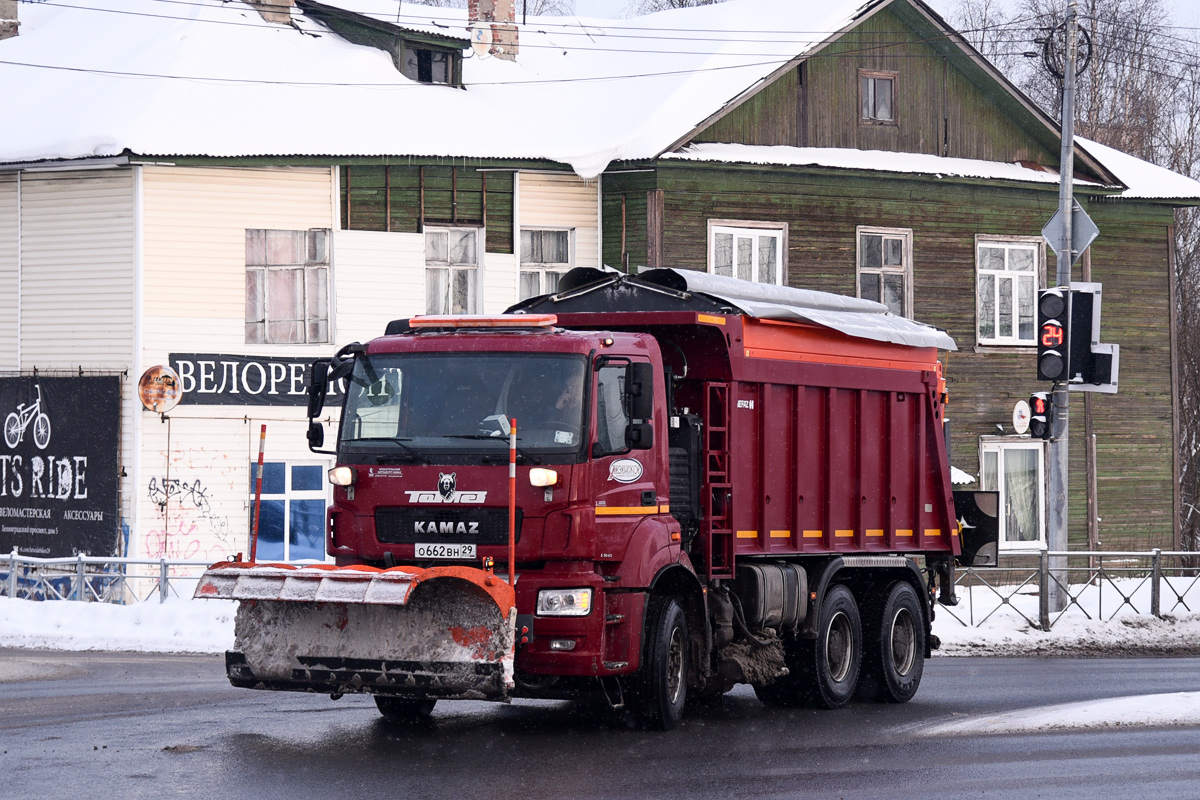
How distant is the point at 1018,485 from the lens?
30766 millimetres

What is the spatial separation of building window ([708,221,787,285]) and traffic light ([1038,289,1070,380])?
7473 mm

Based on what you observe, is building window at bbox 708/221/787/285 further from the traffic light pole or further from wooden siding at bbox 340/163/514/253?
the traffic light pole

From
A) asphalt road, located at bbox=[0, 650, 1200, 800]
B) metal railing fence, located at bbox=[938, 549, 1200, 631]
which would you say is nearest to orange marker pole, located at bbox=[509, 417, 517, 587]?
asphalt road, located at bbox=[0, 650, 1200, 800]

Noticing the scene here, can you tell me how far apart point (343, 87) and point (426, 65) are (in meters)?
2.42

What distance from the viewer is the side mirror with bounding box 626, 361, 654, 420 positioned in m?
11.4

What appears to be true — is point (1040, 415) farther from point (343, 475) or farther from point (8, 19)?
point (8, 19)

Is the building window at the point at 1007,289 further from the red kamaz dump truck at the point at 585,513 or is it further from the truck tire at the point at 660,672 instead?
the truck tire at the point at 660,672

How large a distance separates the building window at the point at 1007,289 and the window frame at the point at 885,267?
1467 mm

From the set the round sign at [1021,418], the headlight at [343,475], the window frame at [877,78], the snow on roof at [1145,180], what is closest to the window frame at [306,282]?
the window frame at [877,78]

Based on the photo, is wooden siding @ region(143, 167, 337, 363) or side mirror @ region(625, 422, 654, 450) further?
wooden siding @ region(143, 167, 337, 363)

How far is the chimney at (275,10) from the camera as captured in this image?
28.2 m

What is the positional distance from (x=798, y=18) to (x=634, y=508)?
66.4 feet

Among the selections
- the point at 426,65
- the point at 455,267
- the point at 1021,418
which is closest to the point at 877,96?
the point at 1021,418

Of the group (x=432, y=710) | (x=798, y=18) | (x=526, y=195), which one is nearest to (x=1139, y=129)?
(x=798, y=18)
